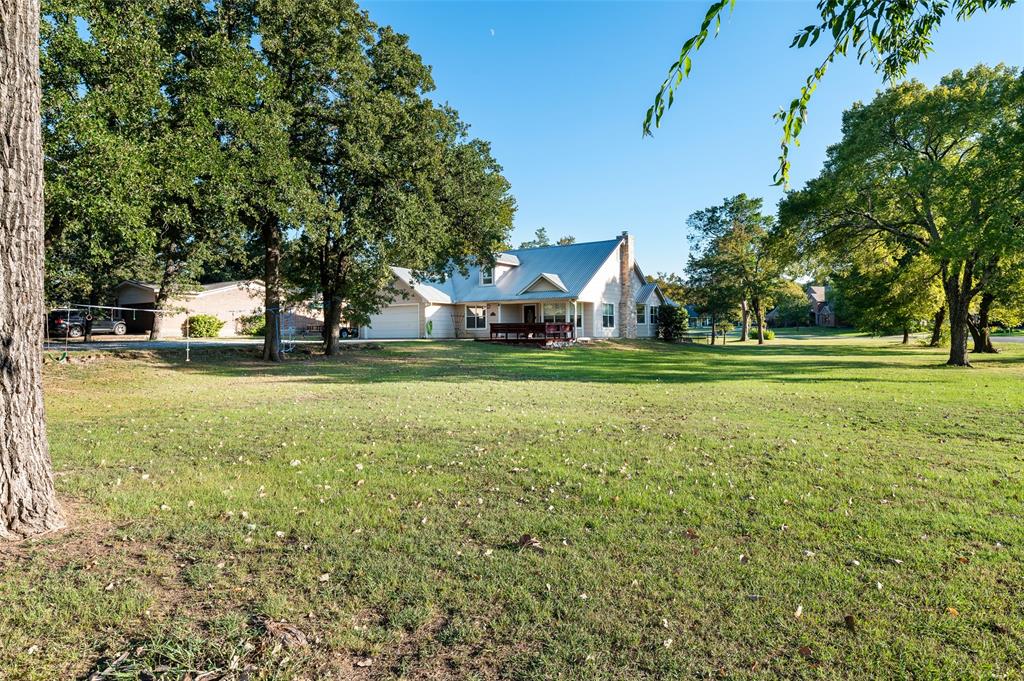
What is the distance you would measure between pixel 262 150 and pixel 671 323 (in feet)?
99.2

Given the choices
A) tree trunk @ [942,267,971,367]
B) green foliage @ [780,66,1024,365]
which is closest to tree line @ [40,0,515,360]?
green foliage @ [780,66,1024,365]

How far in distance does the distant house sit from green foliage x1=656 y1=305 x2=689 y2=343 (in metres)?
52.6

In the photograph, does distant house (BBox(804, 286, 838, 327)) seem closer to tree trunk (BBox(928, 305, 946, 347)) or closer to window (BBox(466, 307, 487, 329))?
tree trunk (BBox(928, 305, 946, 347))

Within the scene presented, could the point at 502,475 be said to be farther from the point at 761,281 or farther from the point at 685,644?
the point at 761,281

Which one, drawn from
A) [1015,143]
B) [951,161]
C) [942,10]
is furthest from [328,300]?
[951,161]

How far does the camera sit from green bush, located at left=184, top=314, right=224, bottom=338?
1457 inches

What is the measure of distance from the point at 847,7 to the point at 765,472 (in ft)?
14.8

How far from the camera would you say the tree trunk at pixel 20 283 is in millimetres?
3889

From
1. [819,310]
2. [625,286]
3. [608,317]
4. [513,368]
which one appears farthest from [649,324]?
[819,310]

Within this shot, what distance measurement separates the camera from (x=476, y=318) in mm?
37312

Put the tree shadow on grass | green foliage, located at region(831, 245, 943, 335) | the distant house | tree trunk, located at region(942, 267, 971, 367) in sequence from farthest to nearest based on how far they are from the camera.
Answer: the distant house, green foliage, located at region(831, 245, 943, 335), tree trunk, located at region(942, 267, 971, 367), the tree shadow on grass

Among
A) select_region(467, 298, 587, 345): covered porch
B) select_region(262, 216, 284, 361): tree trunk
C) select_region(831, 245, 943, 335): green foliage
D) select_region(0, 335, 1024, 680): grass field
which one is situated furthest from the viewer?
select_region(467, 298, 587, 345): covered porch

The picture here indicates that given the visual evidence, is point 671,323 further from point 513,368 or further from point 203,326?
point 203,326

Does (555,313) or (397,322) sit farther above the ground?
(555,313)
